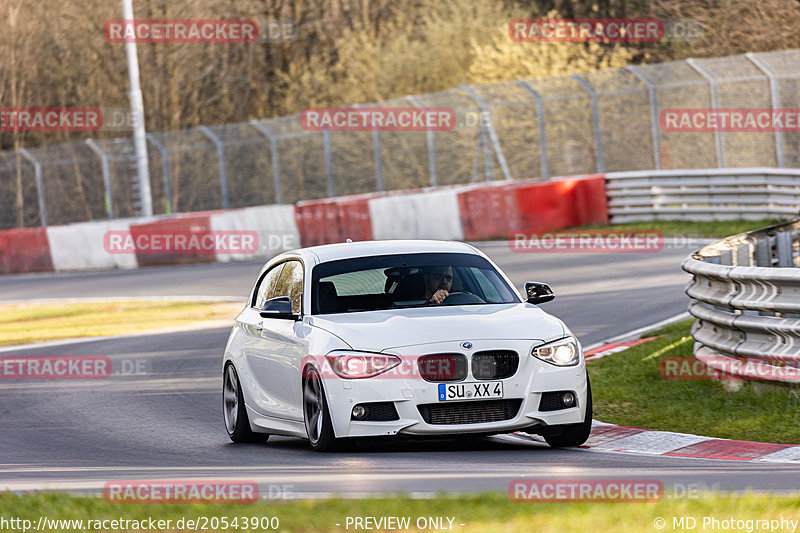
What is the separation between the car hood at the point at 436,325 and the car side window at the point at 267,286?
1370 mm

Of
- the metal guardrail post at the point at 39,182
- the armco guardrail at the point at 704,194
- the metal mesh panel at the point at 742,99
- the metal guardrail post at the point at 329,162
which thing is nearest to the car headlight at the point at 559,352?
the armco guardrail at the point at 704,194

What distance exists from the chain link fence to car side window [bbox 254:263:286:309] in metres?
17.1

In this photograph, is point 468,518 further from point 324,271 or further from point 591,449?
point 324,271

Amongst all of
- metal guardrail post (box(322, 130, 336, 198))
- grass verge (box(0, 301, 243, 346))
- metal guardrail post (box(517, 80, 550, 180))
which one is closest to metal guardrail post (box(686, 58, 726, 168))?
metal guardrail post (box(517, 80, 550, 180))

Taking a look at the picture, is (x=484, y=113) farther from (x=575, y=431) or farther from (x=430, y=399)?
(x=430, y=399)

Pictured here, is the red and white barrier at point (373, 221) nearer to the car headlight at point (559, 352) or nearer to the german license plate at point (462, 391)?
the car headlight at point (559, 352)

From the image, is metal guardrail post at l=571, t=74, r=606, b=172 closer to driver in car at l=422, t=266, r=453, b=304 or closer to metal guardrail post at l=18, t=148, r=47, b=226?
metal guardrail post at l=18, t=148, r=47, b=226

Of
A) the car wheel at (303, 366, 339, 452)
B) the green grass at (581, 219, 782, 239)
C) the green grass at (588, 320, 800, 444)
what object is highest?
the car wheel at (303, 366, 339, 452)

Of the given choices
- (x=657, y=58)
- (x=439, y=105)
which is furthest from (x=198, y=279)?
(x=657, y=58)

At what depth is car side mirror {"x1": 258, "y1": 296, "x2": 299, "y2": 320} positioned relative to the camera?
1007 cm

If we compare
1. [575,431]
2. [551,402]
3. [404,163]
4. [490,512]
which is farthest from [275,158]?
[490,512]

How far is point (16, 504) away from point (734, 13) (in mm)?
34032

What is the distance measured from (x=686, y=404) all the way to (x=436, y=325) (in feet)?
9.10

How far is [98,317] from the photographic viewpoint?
21.8 meters
